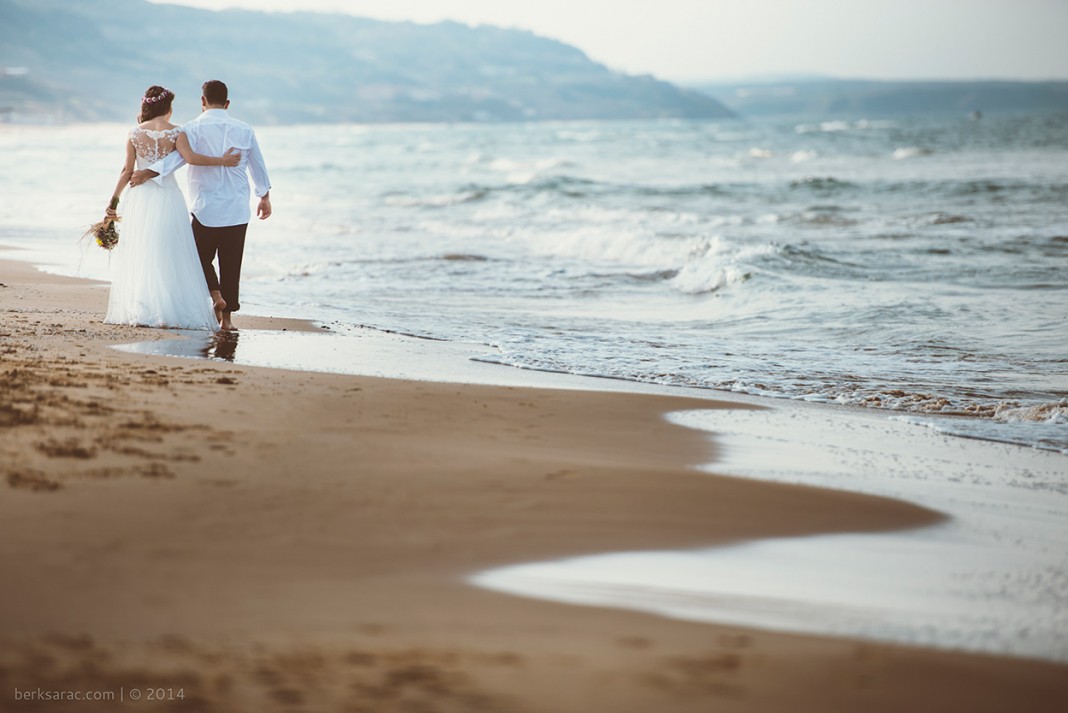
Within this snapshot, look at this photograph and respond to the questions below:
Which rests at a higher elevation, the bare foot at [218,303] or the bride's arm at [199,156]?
the bride's arm at [199,156]

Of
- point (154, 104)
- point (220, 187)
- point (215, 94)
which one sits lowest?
point (220, 187)

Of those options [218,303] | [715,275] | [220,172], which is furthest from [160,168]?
[715,275]

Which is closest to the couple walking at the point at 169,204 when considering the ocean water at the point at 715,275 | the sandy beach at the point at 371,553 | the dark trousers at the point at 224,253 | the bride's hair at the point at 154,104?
the bride's hair at the point at 154,104

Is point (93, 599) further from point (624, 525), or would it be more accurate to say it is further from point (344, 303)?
point (344, 303)

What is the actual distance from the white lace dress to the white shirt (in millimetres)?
119

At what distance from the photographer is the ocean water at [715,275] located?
7.70m

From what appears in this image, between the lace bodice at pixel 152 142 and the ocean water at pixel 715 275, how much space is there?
75.3 inches

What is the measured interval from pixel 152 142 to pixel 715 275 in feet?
23.2

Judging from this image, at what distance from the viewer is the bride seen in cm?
771

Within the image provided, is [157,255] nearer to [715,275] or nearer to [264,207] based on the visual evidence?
[264,207]

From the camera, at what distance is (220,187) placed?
797 centimetres

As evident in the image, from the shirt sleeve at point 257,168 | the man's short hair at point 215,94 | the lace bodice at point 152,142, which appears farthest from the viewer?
the shirt sleeve at point 257,168

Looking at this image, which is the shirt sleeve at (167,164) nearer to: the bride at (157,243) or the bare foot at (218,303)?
the bride at (157,243)

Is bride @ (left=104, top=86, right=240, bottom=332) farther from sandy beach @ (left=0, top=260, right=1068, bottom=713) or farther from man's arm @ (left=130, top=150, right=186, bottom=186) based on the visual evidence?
sandy beach @ (left=0, top=260, right=1068, bottom=713)
